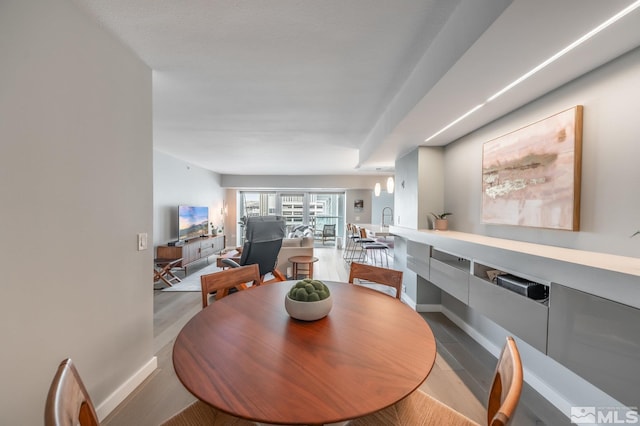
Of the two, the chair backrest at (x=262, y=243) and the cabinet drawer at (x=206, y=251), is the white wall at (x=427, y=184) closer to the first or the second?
the chair backrest at (x=262, y=243)

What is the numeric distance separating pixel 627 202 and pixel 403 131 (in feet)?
5.48

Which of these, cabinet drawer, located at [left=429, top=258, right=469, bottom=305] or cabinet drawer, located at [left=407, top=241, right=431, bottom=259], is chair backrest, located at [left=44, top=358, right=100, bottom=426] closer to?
cabinet drawer, located at [left=429, top=258, right=469, bottom=305]

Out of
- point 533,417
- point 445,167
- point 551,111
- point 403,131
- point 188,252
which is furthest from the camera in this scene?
point 188,252

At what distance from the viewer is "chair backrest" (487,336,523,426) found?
1.94 ft

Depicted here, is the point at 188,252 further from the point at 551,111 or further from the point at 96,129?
the point at 551,111

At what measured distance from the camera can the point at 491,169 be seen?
2.34 metres

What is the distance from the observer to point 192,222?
5684 millimetres

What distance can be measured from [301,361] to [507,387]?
0.66 meters

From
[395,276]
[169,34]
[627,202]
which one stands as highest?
[169,34]

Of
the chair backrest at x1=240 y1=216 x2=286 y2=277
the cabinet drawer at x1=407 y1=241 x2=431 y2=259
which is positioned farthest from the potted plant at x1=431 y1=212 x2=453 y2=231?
the chair backrest at x1=240 y1=216 x2=286 y2=277

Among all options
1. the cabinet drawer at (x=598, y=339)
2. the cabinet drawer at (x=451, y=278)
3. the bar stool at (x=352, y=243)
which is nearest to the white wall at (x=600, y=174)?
the cabinet drawer at (x=598, y=339)

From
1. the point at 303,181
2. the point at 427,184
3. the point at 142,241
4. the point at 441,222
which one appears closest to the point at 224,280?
the point at 142,241

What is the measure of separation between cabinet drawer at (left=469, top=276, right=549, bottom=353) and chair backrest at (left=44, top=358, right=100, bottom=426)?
1.98 meters

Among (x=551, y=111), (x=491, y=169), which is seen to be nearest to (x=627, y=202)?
(x=551, y=111)
